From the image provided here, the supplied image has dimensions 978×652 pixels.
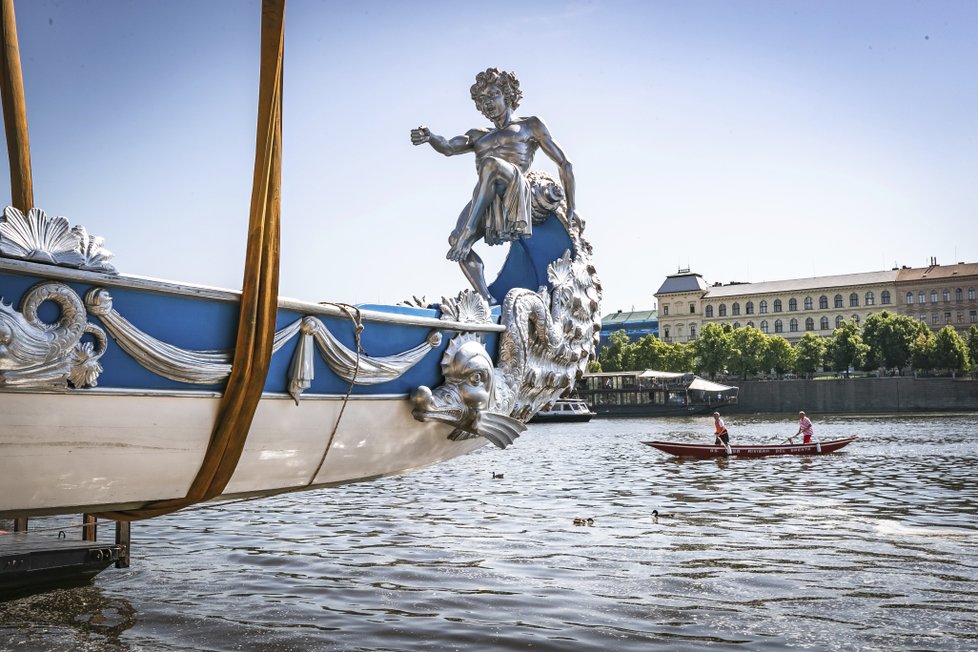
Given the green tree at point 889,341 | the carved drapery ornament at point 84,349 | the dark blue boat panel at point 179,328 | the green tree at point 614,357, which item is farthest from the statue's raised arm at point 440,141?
the green tree at point 614,357

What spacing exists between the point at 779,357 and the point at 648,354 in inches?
477

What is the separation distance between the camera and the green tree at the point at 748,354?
78.8m

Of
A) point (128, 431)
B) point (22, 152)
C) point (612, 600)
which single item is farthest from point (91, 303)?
point (612, 600)

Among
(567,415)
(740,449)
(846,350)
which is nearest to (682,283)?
(846,350)

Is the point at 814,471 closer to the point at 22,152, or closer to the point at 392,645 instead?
the point at 392,645

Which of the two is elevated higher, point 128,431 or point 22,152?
point 22,152

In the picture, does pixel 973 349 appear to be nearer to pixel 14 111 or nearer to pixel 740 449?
pixel 740 449

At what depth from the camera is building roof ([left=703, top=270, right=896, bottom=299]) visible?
95438 millimetres

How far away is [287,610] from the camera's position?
24.0 feet

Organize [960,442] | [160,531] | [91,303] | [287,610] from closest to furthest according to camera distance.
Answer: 1. [91,303]
2. [287,610]
3. [160,531]
4. [960,442]

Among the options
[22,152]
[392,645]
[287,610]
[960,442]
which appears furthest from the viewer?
[960,442]

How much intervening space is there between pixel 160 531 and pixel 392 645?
268 inches

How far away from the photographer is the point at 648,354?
84750 mm

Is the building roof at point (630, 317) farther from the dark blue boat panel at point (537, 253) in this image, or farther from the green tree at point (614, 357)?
the dark blue boat panel at point (537, 253)
